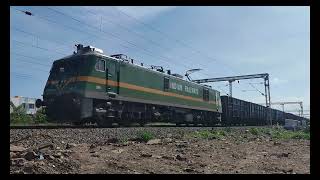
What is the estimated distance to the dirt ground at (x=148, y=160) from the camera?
23.0ft

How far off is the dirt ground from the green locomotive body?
679 cm

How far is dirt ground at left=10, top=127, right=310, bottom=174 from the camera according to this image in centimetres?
700

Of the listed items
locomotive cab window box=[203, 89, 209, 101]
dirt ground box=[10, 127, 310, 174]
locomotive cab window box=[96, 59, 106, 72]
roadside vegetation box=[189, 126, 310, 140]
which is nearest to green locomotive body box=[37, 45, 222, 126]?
locomotive cab window box=[96, 59, 106, 72]

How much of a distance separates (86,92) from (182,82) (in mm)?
12507

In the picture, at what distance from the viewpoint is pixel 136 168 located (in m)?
7.28

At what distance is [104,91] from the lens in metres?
18.0

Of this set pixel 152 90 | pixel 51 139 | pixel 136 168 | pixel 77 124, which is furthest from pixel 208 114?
pixel 136 168

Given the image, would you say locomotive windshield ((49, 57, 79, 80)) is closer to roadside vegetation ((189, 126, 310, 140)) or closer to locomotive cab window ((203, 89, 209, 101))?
roadside vegetation ((189, 126, 310, 140))

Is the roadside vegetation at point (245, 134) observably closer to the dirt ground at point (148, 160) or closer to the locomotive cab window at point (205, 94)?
the dirt ground at point (148, 160)

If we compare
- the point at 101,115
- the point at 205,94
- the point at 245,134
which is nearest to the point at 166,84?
the point at 245,134

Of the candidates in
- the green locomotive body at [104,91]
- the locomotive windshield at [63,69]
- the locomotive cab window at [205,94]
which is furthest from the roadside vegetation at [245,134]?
the locomotive cab window at [205,94]

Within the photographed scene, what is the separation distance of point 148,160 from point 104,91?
33.7ft

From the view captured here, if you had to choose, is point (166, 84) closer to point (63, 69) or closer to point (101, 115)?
point (101, 115)
